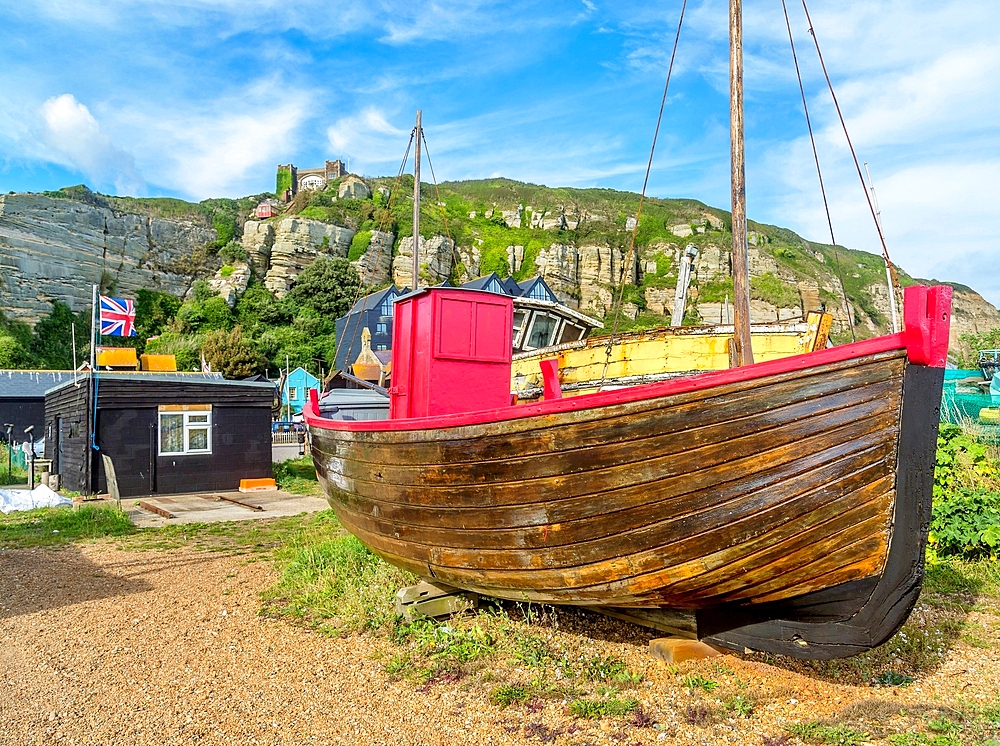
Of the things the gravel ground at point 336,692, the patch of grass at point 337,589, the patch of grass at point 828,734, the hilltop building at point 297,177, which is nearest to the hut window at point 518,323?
the patch of grass at point 337,589

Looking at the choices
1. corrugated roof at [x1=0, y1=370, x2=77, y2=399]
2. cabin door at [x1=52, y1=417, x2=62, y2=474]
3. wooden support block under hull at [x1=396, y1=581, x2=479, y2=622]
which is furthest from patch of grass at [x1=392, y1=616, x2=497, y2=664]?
corrugated roof at [x1=0, y1=370, x2=77, y2=399]

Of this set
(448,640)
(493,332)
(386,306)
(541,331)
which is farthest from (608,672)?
(386,306)

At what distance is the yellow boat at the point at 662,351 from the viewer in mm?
10711

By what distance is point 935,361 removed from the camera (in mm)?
3223

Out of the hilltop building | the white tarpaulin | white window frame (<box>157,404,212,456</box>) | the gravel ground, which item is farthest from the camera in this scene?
the hilltop building

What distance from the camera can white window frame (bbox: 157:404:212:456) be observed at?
15148mm

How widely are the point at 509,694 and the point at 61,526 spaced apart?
Answer: 32.1 feet

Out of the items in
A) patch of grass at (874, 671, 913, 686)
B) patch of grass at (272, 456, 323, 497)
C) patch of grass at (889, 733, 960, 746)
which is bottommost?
patch of grass at (272, 456, 323, 497)

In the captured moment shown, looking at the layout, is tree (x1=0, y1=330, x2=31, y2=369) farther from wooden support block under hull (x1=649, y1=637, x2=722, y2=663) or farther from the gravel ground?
wooden support block under hull (x1=649, y1=637, x2=722, y2=663)

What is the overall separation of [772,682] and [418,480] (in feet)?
8.61

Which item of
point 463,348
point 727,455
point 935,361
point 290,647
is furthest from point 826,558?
point 290,647

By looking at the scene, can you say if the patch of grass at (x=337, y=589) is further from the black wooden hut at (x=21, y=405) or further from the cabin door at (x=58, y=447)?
the black wooden hut at (x=21, y=405)

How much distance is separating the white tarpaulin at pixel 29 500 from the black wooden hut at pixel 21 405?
35.9 feet

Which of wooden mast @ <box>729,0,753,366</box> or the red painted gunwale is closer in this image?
the red painted gunwale
